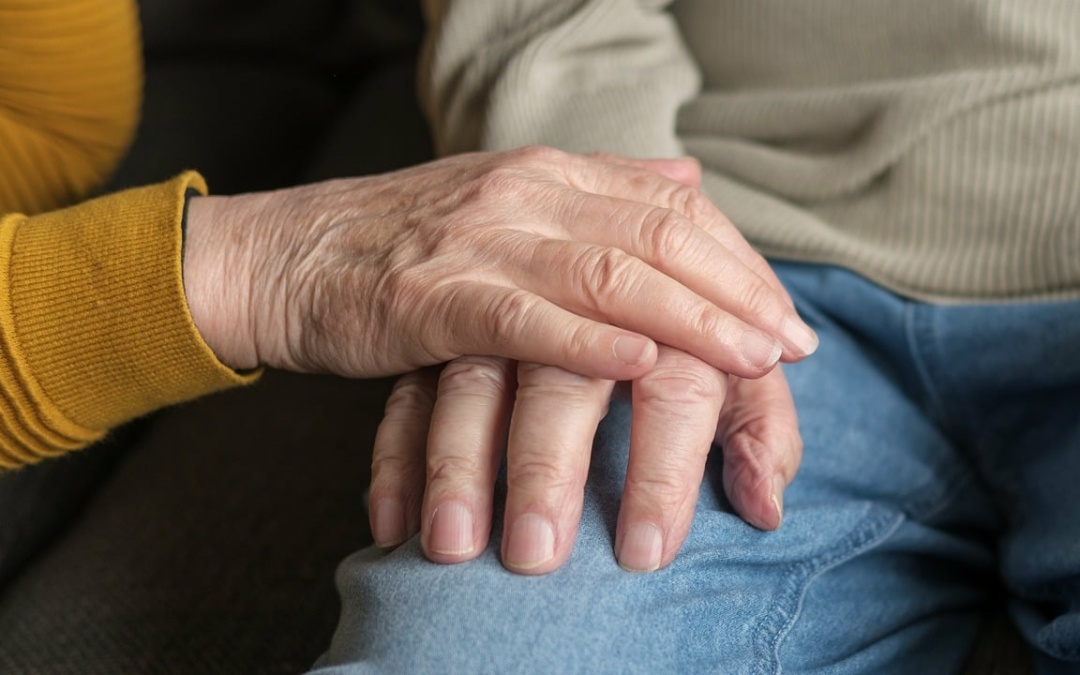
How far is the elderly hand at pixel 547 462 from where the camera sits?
0.56 m

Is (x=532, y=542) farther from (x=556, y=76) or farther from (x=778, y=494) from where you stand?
(x=556, y=76)

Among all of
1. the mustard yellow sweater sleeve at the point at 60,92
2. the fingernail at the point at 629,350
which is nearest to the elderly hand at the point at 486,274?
the fingernail at the point at 629,350

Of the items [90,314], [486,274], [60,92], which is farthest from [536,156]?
[60,92]

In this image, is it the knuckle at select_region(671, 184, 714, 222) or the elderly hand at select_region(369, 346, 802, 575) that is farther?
the knuckle at select_region(671, 184, 714, 222)

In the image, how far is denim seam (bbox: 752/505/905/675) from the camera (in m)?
0.59

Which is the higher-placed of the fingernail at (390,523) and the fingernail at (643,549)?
the fingernail at (643,549)

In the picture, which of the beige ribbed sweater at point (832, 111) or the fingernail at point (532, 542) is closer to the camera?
the fingernail at point (532, 542)

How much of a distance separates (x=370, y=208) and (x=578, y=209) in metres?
0.16

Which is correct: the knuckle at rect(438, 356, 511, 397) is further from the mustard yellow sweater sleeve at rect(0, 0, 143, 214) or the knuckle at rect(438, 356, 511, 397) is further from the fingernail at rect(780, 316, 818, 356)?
the mustard yellow sweater sleeve at rect(0, 0, 143, 214)

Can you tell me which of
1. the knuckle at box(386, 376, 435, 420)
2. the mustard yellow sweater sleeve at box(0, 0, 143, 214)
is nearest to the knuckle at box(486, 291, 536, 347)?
the knuckle at box(386, 376, 435, 420)

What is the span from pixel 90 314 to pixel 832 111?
2.16 feet

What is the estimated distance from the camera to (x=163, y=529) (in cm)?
84

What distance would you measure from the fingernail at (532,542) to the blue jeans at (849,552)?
1 centimetres

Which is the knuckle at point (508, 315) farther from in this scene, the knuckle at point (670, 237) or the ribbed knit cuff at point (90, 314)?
the ribbed knit cuff at point (90, 314)
